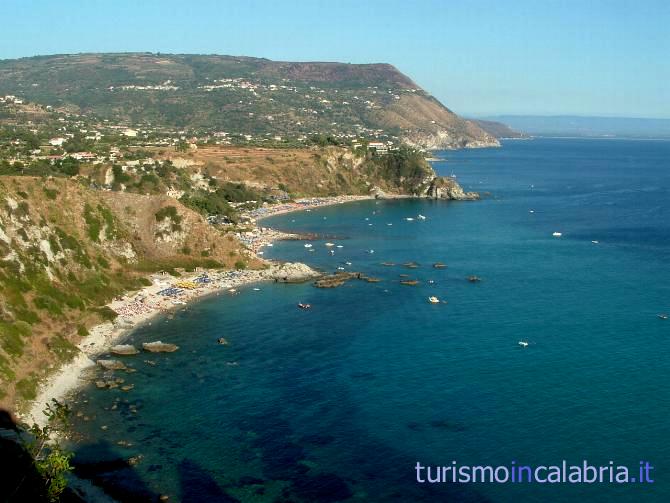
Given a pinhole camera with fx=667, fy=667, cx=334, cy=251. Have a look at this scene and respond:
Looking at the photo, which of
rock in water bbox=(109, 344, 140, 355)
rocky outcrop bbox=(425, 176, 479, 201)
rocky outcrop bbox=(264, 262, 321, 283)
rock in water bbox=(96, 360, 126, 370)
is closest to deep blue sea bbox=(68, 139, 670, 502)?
rock in water bbox=(96, 360, 126, 370)

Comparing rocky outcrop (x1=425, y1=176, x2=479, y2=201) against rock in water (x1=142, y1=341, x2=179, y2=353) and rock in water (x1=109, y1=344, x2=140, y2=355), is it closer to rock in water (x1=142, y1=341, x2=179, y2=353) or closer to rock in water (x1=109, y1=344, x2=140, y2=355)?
rock in water (x1=142, y1=341, x2=179, y2=353)

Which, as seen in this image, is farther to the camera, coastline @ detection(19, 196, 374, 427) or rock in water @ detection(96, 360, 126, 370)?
rock in water @ detection(96, 360, 126, 370)

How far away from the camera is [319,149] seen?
174750 mm

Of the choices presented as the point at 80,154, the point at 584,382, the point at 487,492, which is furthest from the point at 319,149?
the point at 487,492

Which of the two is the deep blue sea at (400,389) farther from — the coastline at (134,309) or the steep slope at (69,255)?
the steep slope at (69,255)

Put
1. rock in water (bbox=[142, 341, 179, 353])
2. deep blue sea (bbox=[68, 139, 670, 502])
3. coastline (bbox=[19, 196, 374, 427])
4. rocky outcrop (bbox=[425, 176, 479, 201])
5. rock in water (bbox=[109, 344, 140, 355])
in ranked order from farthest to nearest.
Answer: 1. rocky outcrop (bbox=[425, 176, 479, 201])
2. rock in water (bbox=[142, 341, 179, 353])
3. rock in water (bbox=[109, 344, 140, 355])
4. coastline (bbox=[19, 196, 374, 427])
5. deep blue sea (bbox=[68, 139, 670, 502])

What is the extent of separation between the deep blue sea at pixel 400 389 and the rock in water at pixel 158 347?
0.82 m

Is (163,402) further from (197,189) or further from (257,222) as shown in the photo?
(197,189)

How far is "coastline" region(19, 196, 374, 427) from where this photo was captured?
48.4m

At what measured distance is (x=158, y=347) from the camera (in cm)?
5716

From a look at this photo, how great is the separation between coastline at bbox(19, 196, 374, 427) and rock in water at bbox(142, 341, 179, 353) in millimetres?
3320

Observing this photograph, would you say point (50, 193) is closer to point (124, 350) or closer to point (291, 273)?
point (124, 350)

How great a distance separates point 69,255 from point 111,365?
824 inches

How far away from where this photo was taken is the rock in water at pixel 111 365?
53031 millimetres
